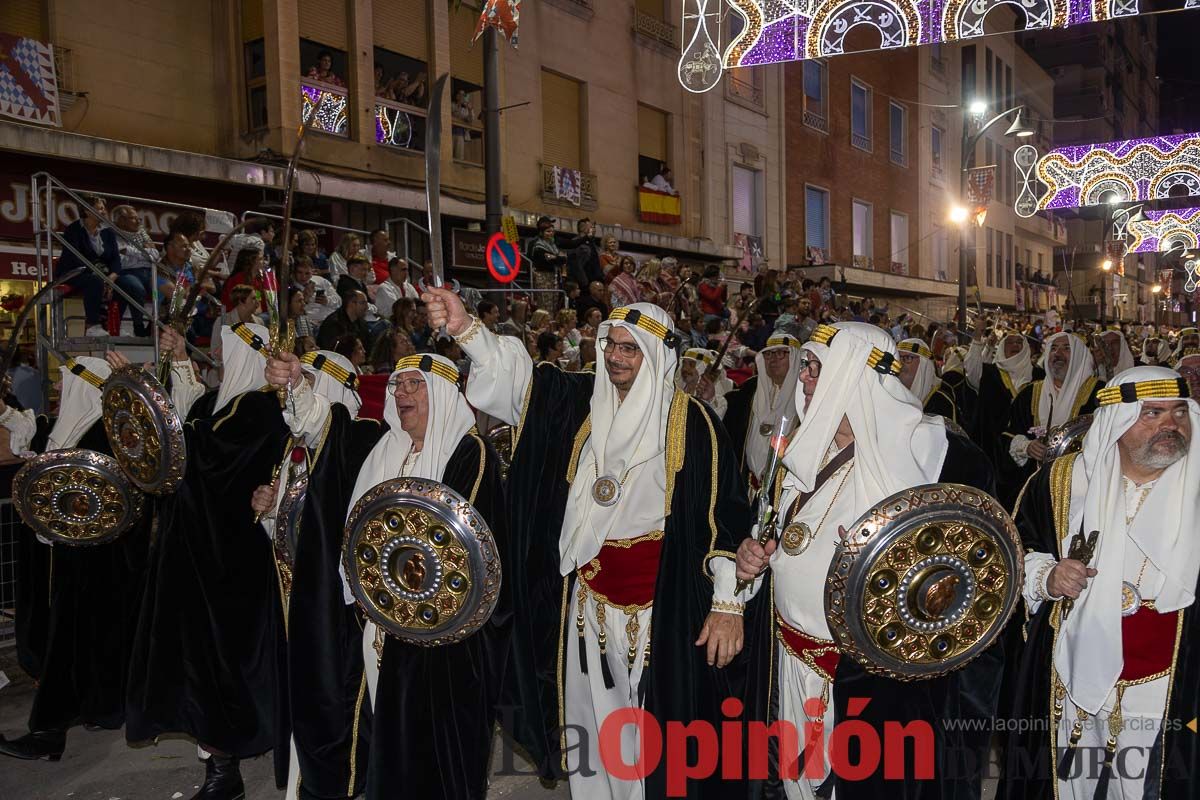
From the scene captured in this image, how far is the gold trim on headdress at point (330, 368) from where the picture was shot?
4195 mm

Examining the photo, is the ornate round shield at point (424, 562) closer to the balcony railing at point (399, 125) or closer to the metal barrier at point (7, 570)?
the metal barrier at point (7, 570)

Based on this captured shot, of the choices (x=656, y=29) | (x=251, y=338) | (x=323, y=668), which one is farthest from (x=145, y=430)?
(x=656, y=29)

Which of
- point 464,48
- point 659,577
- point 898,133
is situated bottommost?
point 659,577

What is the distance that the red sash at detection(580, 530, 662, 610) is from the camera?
3.38 m

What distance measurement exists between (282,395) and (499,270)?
5.53 m

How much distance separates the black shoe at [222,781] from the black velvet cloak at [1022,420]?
212 inches

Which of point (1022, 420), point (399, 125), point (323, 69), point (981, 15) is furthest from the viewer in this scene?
point (399, 125)

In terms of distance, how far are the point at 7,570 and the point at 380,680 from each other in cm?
431

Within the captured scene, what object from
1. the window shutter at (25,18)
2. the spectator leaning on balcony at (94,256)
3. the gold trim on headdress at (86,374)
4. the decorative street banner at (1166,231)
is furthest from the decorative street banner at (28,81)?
the decorative street banner at (1166,231)

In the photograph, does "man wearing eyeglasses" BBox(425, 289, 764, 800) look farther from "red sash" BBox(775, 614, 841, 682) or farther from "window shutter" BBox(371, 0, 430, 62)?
"window shutter" BBox(371, 0, 430, 62)

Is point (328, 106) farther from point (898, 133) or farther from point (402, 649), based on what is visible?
point (898, 133)

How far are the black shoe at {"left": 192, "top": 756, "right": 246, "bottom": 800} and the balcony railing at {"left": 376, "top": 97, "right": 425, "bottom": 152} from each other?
35.1 ft

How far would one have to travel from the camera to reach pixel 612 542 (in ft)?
11.2

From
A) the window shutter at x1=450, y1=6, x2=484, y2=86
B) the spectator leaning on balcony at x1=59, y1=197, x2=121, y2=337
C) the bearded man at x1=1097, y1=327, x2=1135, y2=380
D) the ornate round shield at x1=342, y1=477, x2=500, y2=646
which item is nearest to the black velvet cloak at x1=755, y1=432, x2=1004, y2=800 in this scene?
the ornate round shield at x1=342, y1=477, x2=500, y2=646
